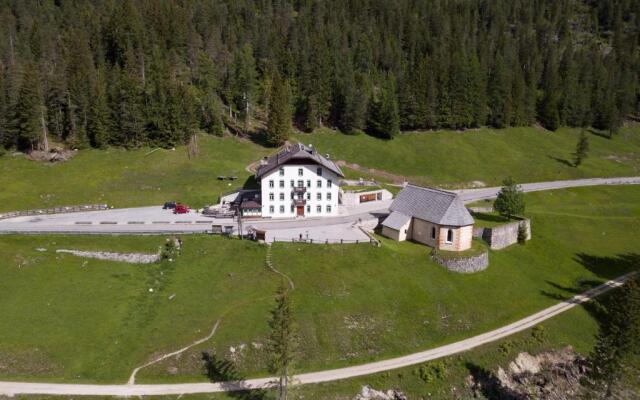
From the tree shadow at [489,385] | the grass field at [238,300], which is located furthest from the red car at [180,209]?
the tree shadow at [489,385]

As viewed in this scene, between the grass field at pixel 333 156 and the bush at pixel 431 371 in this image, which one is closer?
the bush at pixel 431 371

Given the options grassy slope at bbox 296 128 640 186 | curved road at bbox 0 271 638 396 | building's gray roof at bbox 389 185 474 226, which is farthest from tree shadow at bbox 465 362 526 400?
grassy slope at bbox 296 128 640 186

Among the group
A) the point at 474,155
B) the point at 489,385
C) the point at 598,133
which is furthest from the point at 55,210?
the point at 598,133

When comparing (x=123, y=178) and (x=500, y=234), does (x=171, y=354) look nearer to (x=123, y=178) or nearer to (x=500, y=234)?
(x=500, y=234)

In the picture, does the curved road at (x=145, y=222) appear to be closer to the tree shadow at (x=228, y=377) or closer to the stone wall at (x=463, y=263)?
the stone wall at (x=463, y=263)

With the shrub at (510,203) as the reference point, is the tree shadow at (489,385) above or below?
below

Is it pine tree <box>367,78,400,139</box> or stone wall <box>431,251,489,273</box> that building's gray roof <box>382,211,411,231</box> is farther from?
pine tree <box>367,78,400,139</box>

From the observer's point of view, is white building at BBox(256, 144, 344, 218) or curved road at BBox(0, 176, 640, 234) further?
white building at BBox(256, 144, 344, 218)
